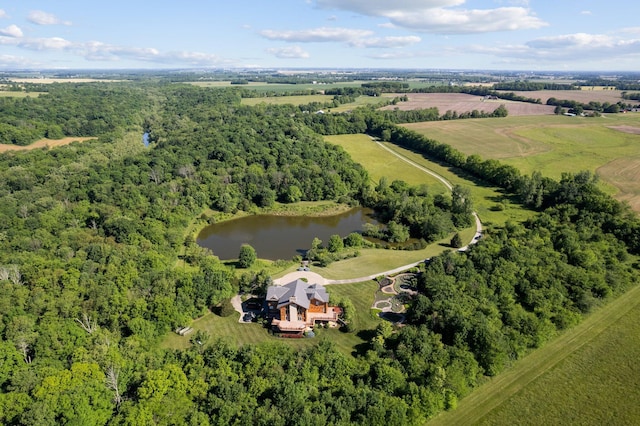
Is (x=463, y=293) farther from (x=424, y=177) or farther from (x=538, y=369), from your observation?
(x=424, y=177)

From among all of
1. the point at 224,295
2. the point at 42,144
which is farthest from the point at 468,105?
the point at 42,144

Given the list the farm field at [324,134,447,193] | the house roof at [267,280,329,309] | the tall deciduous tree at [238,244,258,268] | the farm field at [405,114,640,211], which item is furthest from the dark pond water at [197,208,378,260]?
the farm field at [405,114,640,211]

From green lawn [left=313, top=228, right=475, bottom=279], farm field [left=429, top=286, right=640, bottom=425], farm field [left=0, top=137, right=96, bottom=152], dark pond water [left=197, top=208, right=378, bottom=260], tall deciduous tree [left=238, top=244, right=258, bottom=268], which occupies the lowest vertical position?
farm field [left=429, top=286, right=640, bottom=425]

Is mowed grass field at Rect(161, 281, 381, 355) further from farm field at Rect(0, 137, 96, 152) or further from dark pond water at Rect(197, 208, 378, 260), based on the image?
farm field at Rect(0, 137, 96, 152)

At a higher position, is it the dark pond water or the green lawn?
the green lawn

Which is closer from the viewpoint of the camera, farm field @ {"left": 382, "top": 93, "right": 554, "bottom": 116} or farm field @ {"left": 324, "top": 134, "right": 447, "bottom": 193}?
farm field @ {"left": 324, "top": 134, "right": 447, "bottom": 193}

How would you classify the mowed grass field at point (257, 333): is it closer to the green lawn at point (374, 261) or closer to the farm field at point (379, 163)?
the green lawn at point (374, 261)

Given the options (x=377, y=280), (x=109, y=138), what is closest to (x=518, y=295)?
(x=377, y=280)
